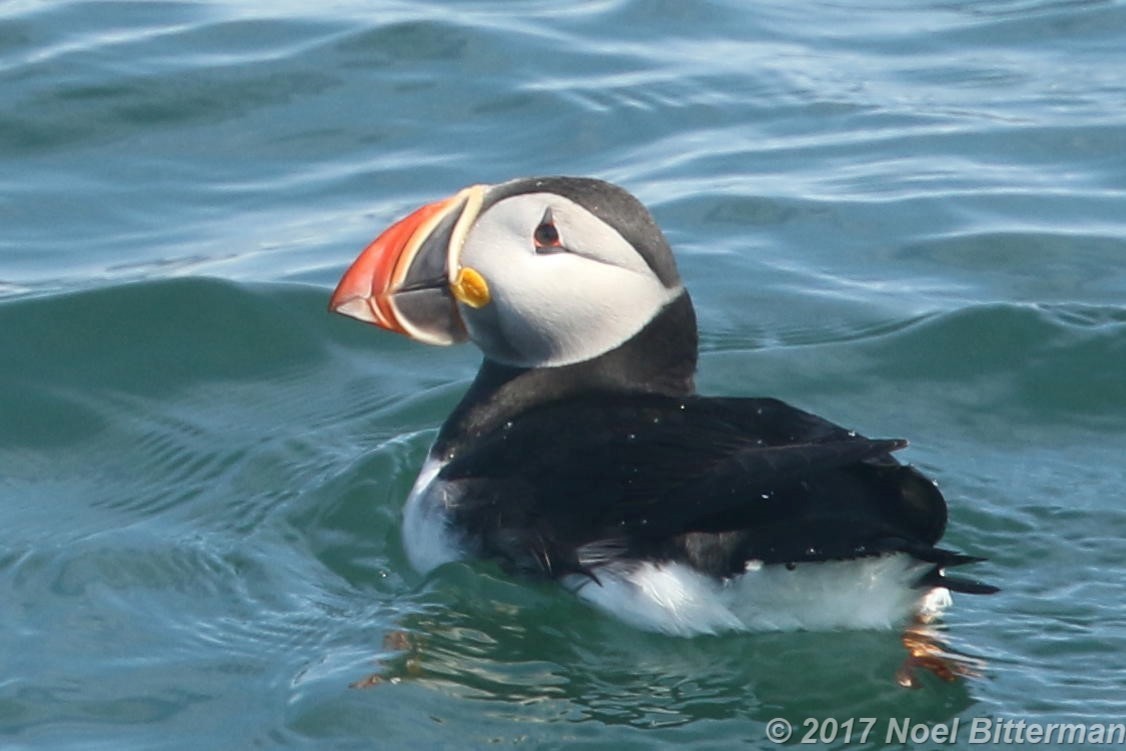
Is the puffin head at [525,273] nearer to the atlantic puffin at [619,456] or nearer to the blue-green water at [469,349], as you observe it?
the atlantic puffin at [619,456]

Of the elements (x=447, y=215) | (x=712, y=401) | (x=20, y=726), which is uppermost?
(x=447, y=215)

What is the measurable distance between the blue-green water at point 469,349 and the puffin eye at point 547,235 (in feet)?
2.69

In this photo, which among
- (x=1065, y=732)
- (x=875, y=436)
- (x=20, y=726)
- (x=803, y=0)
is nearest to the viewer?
(x=1065, y=732)

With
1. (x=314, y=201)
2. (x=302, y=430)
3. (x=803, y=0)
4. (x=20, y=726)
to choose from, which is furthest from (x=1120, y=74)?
(x=20, y=726)

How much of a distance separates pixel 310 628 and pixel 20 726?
27.5 inches

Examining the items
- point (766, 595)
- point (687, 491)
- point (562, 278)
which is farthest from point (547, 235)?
point (766, 595)

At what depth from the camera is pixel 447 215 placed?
4.88m

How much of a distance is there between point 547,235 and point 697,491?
0.96 meters

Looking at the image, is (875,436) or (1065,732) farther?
(875,436)

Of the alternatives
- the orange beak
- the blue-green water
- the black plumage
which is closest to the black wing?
the black plumage

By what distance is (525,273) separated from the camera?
478 centimetres

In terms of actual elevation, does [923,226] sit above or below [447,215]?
below

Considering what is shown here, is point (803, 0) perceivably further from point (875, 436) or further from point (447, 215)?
point (447, 215)

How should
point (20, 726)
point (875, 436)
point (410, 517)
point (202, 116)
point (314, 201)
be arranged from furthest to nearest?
point (202, 116) → point (314, 201) → point (875, 436) → point (410, 517) → point (20, 726)
